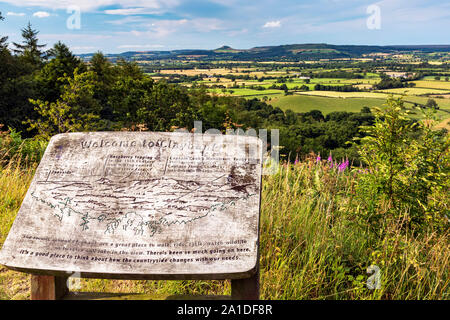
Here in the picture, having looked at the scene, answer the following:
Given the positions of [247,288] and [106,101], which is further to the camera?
[106,101]

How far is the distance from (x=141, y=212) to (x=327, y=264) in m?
1.80

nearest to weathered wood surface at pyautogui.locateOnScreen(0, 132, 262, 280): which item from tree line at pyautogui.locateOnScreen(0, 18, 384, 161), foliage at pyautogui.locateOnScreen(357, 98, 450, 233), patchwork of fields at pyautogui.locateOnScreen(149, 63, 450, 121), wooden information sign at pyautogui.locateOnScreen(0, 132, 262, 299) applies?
wooden information sign at pyautogui.locateOnScreen(0, 132, 262, 299)

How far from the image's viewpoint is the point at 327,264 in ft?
9.39

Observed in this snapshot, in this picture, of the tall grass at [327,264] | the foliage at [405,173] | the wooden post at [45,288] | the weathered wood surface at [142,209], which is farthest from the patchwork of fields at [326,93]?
the wooden post at [45,288]

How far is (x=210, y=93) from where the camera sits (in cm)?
5647

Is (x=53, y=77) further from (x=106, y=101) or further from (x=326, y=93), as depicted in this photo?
(x=326, y=93)

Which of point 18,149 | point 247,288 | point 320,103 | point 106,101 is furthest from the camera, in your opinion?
point 320,103

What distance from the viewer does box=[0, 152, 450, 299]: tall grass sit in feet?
8.27

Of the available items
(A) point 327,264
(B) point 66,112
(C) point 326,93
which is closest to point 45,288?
(A) point 327,264

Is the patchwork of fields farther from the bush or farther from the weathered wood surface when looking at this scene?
the weathered wood surface

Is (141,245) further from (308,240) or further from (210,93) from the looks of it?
(210,93)

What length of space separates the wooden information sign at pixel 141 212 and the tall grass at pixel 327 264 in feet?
1.83

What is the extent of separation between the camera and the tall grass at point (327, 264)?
2520 millimetres
